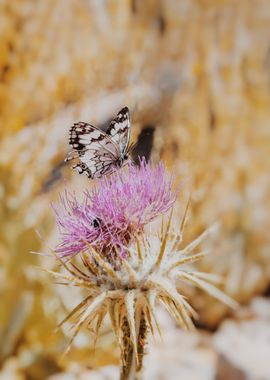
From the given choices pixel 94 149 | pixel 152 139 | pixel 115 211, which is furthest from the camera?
pixel 152 139

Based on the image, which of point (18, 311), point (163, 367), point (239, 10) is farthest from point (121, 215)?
point (239, 10)

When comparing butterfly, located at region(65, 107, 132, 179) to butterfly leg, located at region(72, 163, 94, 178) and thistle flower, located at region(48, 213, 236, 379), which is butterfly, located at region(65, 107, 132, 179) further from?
thistle flower, located at region(48, 213, 236, 379)

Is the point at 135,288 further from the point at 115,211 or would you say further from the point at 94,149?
the point at 94,149

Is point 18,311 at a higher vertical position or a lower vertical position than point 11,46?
lower

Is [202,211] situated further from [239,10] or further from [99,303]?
[99,303]

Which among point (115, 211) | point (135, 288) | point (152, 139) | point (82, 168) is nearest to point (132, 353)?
point (135, 288)

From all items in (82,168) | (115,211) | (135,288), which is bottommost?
(135,288)
